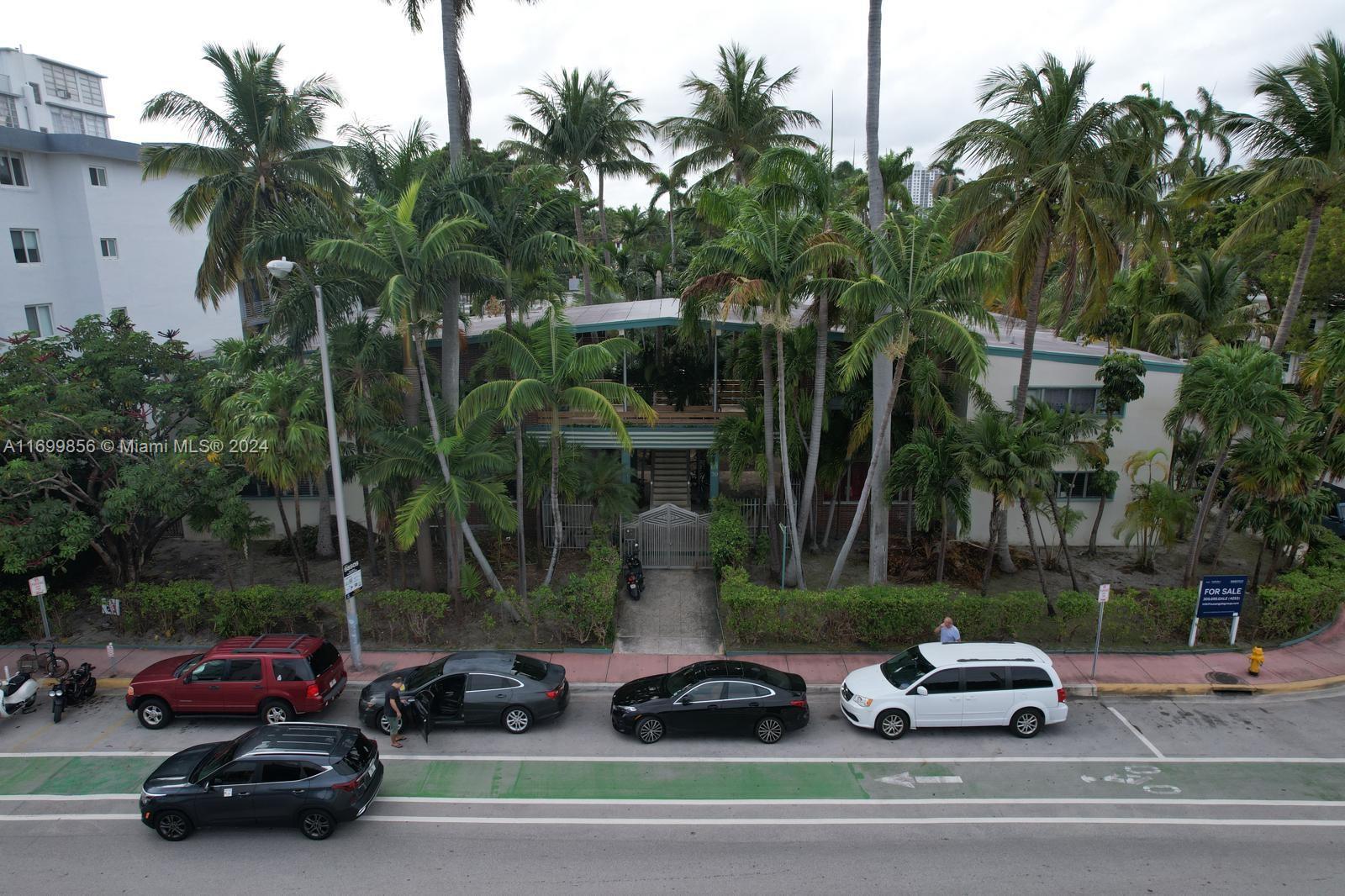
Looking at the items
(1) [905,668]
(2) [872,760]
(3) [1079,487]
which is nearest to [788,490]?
(1) [905,668]

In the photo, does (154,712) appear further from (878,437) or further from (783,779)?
(878,437)

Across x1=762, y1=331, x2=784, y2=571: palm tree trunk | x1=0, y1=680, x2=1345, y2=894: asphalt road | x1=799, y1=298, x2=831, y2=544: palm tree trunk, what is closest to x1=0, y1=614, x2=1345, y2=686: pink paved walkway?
x1=0, y1=680, x2=1345, y2=894: asphalt road

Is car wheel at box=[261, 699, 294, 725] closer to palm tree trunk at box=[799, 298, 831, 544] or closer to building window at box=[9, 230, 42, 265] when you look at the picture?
palm tree trunk at box=[799, 298, 831, 544]

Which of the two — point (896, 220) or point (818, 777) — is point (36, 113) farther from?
point (818, 777)

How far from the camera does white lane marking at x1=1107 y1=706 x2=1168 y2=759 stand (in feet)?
41.9

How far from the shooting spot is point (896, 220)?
53.7ft

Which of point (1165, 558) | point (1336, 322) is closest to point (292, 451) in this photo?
point (1165, 558)

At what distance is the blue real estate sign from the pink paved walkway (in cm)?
97

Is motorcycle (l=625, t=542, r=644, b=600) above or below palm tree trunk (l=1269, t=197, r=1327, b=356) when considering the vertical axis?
below

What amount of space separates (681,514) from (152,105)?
17041 mm

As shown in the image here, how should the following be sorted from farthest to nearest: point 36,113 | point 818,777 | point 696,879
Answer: point 36,113, point 818,777, point 696,879

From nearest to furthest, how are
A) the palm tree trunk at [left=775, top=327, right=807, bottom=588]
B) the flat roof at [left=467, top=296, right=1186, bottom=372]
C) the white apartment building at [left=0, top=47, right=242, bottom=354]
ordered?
1. the palm tree trunk at [left=775, top=327, right=807, bottom=588]
2. the flat roof at [left=467, top=296, right=1186, bottom=372]
3. the white apartment building at [left=0, top=47, right=242, bottom=354]

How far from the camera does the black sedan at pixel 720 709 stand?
1289 centimetres

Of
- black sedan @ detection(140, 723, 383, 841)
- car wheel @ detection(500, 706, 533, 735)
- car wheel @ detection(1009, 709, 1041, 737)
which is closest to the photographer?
black sedan @ detection(140, 723, 383, 841)
